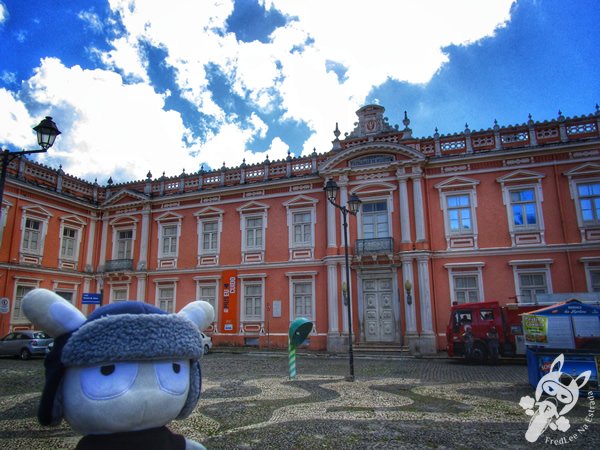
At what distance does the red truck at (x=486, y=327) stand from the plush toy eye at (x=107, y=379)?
14.5m

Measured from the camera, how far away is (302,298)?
20.3 metres

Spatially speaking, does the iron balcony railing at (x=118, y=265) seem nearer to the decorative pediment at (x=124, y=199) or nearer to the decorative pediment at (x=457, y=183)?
the decorative pediment at (x=124, y=199)

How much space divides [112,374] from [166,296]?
2157cm

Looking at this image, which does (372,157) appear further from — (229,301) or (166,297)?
(166,297)

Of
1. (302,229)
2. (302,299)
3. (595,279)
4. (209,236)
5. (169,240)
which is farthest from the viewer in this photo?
(169,240)

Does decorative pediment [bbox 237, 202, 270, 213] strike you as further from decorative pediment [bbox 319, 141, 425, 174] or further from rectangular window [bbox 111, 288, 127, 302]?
rectangular window [bbox 111, 288, 127, 302]

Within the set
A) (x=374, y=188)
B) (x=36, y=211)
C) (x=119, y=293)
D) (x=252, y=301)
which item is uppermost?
(x=374, y=188)

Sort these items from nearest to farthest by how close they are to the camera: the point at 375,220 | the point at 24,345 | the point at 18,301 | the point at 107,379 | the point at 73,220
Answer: the point at 107,379, the point at 24,345, the point at 375,220, the point at 18,301, the point at 73,220

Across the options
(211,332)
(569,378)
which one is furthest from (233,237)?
(569,378)

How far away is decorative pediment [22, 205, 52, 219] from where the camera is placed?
20.9 metres

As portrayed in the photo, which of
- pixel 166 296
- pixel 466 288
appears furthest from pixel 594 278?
pixel 166 296

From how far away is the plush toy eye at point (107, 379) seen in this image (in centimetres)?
267

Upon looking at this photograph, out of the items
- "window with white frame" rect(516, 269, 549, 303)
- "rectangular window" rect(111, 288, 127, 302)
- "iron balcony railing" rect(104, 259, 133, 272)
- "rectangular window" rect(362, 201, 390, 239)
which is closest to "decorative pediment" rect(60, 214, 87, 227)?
"iron balcony railing" rect(104, 259, 133, 272)

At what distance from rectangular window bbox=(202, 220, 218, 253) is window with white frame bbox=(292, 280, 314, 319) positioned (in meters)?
5.22
